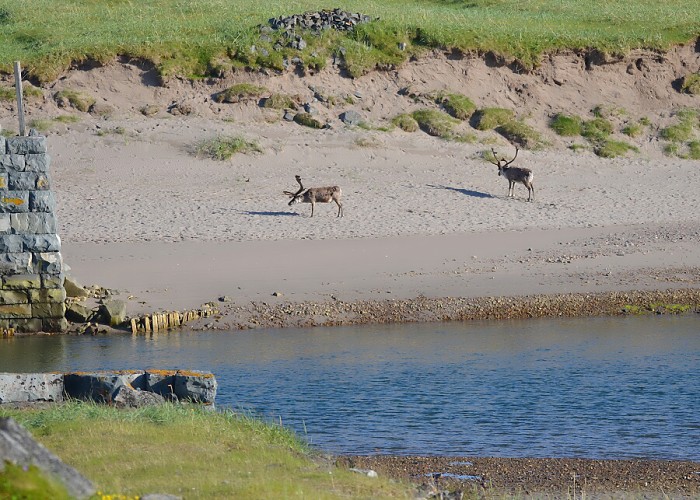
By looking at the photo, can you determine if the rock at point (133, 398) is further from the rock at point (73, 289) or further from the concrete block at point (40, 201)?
the rock at point (73, 289)

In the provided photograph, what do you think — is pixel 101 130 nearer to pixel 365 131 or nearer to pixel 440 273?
pixel 365 131

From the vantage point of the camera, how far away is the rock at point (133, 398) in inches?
415

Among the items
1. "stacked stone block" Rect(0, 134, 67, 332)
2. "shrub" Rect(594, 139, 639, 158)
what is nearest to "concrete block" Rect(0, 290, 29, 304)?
"stacked stone block" Rect(0, 134, 67, 332)

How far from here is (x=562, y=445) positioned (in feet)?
35.3

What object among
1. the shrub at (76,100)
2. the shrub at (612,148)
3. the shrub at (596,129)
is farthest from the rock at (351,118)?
the shrub at (76,100)

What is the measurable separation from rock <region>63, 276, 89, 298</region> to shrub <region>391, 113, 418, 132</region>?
11.3 meters

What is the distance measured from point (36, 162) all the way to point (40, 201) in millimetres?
540

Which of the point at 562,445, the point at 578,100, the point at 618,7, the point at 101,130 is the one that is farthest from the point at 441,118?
the point at 562,445

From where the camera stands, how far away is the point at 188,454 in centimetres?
A: 862

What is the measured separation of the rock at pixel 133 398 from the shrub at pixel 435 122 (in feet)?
54.8

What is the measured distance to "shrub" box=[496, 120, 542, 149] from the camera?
87.6 feet

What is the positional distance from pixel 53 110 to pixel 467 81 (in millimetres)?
10230

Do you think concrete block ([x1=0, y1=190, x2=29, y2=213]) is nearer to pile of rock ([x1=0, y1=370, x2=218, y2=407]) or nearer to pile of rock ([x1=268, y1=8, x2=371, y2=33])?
pile of rock ([x1=0, y1=370, x2=218, y2=407])

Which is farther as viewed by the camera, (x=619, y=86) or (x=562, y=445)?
(x=619, y=86)
